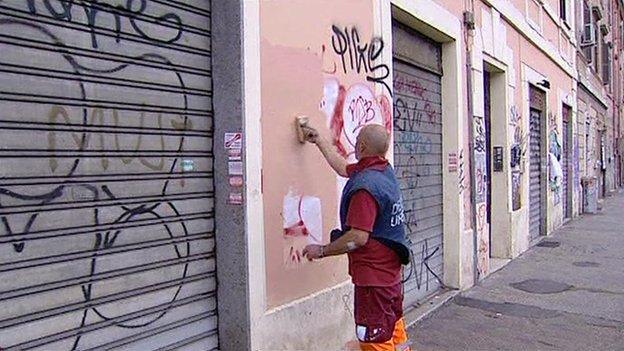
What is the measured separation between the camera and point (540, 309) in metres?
6.48

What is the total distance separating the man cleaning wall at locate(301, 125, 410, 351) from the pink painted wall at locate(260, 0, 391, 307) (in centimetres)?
59

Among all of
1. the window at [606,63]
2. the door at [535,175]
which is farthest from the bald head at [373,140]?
the window at [606,63]

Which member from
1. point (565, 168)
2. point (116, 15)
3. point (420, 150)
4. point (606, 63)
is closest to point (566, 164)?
point (565, 168)

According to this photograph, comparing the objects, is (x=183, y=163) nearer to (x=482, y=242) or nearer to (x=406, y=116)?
(x=406, y=116)

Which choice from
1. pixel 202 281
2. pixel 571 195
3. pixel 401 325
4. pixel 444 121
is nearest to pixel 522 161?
pixel 444 121

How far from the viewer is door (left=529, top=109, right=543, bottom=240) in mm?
11623

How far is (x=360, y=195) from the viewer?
3.24 m

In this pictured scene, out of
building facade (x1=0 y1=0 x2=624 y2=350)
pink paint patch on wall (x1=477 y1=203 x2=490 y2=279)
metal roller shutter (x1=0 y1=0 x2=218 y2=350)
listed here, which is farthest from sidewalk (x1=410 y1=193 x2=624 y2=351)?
metal roller shutter (x1=0 y1=0 x2=218 y2=350)

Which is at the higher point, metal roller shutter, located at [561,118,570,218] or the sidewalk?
metal roller shutter, located at [561,118,570,218]

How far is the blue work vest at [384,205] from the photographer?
3271 mm

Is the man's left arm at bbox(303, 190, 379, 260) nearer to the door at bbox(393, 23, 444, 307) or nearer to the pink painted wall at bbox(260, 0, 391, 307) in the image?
Answer: the pink painted wall at bbox(260, 0, 391, 307)

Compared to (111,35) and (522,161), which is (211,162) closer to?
(111,35)

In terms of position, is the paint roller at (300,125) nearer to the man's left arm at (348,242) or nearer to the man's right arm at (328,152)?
the man's right arm at (328,152)

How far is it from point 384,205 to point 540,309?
13.4 feet
